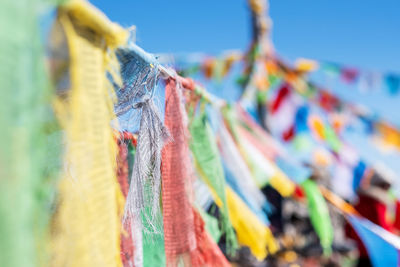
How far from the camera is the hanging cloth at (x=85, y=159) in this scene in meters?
0.47

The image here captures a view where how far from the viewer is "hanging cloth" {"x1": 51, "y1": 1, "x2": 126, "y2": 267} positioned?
0.47 metres

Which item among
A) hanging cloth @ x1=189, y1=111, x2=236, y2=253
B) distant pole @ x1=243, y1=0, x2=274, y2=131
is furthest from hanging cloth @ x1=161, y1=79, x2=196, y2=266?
distant pole @ x1=243, y1=0, x2=274, y2=131

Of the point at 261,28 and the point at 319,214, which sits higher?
the point at 261,28

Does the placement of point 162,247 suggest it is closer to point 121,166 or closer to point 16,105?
point 121,166

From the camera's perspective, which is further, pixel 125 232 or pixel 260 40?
pixel 260 40

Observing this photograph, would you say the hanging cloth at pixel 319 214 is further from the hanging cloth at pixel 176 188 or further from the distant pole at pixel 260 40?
the distant pole at pixel 260 40

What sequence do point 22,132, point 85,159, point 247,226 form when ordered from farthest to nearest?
1. point 247,226
2. point 85,159
3. point 22,132

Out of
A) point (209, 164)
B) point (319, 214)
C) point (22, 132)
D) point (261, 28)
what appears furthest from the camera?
point (261, 28)

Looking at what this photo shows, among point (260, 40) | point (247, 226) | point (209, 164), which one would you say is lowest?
point (247, 226)

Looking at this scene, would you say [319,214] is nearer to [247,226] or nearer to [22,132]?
[247,226]

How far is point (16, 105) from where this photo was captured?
388mm

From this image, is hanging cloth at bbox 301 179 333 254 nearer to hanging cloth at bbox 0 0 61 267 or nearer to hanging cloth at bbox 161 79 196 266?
hanging cloth at bbox 161 79 196 266

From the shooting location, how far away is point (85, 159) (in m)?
0.50

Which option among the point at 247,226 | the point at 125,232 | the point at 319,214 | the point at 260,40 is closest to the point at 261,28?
the point at 260,40
